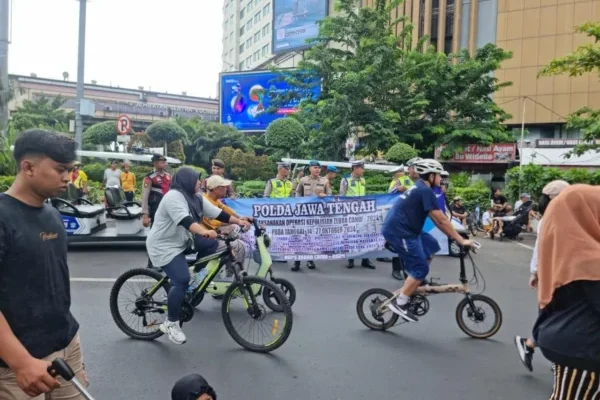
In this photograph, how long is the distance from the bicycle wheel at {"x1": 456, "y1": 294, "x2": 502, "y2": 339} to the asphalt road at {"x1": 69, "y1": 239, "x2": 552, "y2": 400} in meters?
0.11

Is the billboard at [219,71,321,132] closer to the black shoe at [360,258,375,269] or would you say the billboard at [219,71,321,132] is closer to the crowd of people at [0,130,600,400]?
the black shoe at [360,258,375,269]

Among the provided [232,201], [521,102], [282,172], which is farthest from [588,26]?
[521,102]

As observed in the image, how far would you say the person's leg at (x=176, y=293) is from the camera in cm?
505

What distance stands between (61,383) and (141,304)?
3037 mm

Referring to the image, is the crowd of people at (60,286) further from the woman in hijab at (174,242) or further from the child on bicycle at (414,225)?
the child on bicycle at (414,225)

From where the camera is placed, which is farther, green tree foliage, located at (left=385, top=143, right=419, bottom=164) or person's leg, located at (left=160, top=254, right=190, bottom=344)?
green tree foliage, located at (left=385, top=143, right=419, bottom=164)

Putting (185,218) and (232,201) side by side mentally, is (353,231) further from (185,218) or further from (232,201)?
(185,218)

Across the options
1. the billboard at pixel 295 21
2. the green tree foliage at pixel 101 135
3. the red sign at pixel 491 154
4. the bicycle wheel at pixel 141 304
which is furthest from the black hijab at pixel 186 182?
the billboard at pixel 295 21

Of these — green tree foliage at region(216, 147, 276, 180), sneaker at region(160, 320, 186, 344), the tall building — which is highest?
the tall building

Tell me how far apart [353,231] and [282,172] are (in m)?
2.06

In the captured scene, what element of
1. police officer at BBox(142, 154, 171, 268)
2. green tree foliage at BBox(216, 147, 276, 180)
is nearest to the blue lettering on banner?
police officer at BBox(142, 154, 171, 268)

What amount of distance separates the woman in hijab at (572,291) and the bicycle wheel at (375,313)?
3365 mm

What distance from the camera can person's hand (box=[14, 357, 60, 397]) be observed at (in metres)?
2.04

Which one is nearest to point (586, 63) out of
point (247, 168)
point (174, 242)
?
point (174, 242)
